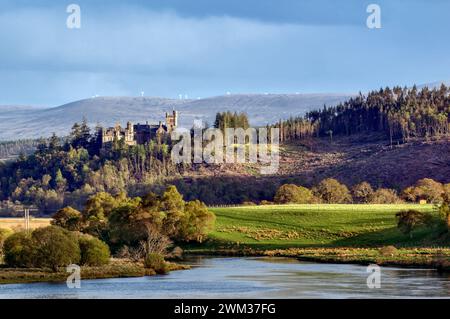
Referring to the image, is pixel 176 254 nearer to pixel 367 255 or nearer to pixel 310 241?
pixel 310 241

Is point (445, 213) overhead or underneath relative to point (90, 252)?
overhead

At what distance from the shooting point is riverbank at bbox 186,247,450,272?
98.1 m

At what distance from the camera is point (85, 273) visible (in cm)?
8994

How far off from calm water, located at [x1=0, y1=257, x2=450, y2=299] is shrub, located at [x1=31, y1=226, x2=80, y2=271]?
5597 mm

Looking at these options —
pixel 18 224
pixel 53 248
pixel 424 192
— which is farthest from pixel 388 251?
pixel 424 192

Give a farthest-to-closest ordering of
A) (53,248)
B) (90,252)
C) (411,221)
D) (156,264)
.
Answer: (411,221), (156,264), (90,252), (53,248)

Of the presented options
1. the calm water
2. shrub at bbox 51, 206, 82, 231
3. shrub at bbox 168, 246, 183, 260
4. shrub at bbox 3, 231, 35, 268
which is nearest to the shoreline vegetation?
shrub at bbox 3, 231, 35, 268

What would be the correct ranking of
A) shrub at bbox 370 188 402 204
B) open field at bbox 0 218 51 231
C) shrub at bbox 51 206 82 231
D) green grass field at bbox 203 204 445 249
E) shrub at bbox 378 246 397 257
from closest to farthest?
shrub at bbox 378 246 397 257 < green grass field at bbox 203 204 445 249 < shrub at bbox 51 206 82 231 < open field at bbox 0 218 51 231 < shrub at bbox 370 188 402 204

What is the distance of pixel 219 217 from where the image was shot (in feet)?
476

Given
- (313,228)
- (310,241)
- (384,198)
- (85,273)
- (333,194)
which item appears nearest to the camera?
(85,273)

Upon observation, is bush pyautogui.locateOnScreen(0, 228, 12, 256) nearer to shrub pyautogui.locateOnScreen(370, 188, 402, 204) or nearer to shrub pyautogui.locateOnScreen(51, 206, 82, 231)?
shrub pyautogui.locateOnScreen(51, 206, 82, 231)

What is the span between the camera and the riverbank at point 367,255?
98062 mm

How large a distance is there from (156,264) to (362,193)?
10013 centimetres
